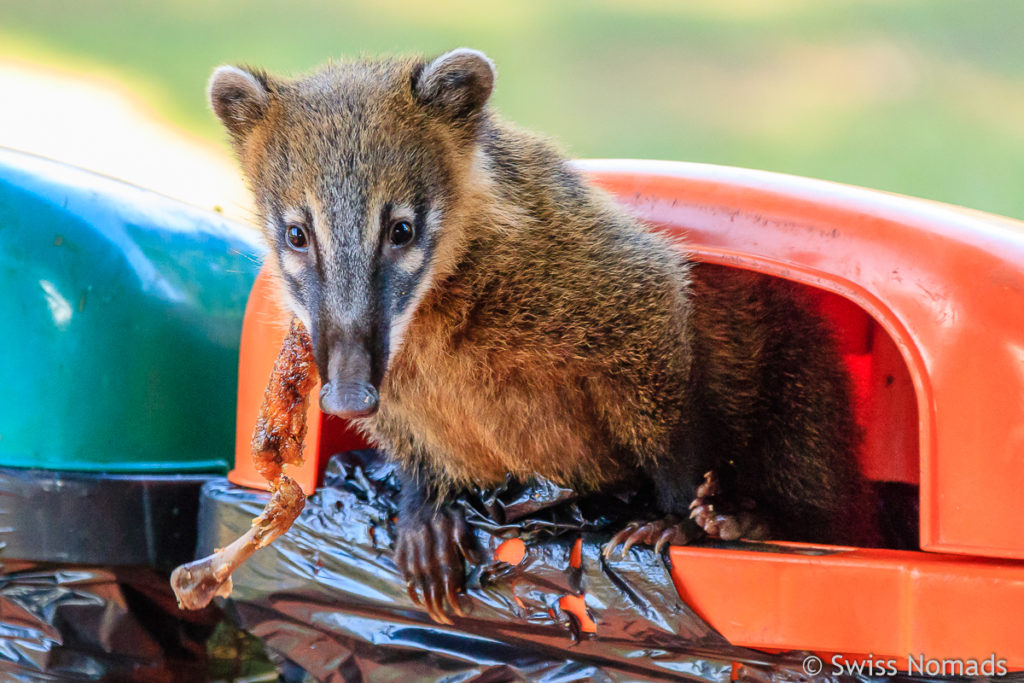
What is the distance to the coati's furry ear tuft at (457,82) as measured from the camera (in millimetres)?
1877

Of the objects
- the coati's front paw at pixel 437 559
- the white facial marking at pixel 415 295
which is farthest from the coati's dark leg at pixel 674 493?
the white facial marking at pixel 415 295

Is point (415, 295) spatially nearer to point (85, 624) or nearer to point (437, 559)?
point (437, 559)

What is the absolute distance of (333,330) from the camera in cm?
163

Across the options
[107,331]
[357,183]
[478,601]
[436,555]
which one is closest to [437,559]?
[436,555]

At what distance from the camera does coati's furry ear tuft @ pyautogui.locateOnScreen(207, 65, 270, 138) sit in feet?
6.36

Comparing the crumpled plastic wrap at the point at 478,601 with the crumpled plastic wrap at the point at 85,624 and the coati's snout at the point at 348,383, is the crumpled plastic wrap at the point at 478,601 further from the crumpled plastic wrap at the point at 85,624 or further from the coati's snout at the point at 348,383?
the coati's snout at the point at 348,383

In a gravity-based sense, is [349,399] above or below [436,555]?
above

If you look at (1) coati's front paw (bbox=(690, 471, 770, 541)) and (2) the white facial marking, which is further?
(1) coati's front paw (bbox=(690, 471, 770, 541))

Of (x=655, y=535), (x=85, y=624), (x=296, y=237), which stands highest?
(x=296, y=237)

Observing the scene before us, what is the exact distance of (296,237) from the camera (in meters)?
1.77

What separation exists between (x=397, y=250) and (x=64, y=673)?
151 centimetres

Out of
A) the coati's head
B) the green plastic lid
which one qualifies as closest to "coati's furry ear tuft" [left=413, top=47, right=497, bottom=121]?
the coati's head

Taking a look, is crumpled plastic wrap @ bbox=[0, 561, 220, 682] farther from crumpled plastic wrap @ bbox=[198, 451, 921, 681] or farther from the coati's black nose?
the coati's black nose

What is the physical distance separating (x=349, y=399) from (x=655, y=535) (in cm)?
74
